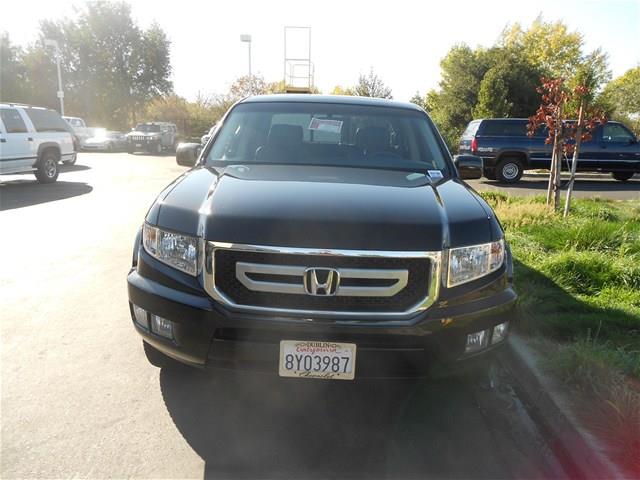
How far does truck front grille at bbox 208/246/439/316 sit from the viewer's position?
7.60 feet

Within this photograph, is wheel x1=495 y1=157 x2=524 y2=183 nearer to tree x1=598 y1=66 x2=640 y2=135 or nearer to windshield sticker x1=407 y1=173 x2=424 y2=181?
windshield sticker x1=407 y1=173 x2=424 y2=181

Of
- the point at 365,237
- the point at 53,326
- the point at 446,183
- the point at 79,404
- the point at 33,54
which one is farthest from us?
the point at 33,54

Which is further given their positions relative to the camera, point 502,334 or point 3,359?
point 3,359

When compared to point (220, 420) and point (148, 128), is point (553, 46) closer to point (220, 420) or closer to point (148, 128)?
point (148, 128)

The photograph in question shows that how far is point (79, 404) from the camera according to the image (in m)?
2.91

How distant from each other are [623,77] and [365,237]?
2320 inches

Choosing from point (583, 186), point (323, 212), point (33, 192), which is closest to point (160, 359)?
point (323, 212)

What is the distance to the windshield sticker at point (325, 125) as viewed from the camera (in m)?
3.88

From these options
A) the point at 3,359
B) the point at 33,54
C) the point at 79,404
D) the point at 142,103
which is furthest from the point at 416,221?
the point at 33,54

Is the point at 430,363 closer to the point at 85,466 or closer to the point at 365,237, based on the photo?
the point at 365,237

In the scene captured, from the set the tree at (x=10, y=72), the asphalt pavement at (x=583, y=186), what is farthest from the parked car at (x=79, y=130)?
the asphalt pavement at (x=583, y=186)

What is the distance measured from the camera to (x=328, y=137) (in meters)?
3.84

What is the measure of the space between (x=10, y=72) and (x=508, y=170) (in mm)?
40692

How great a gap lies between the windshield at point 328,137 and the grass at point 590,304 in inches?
57.8
